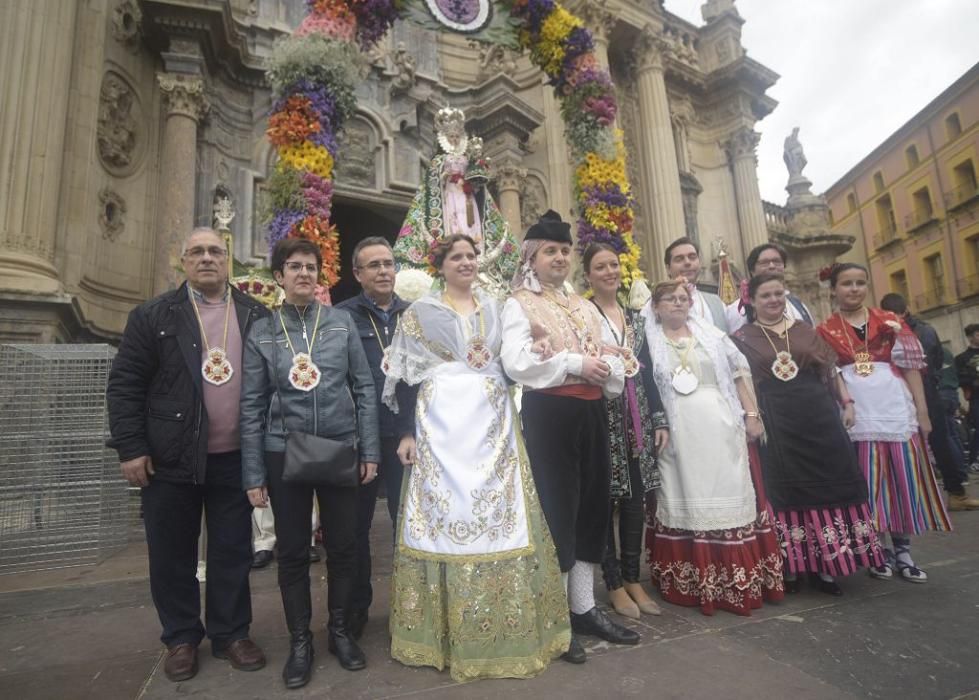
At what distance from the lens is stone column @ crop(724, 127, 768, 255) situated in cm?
1515

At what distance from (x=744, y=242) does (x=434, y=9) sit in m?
10.9

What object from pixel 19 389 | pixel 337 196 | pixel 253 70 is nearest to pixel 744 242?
pixel 337 196

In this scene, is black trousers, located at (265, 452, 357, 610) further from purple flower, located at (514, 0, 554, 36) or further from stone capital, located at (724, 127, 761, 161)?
stone capital, located at (724, 127, 761, 161)

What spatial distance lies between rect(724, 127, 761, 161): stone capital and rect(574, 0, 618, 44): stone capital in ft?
18.6

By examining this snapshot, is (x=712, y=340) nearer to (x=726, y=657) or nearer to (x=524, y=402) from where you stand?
(x=524, y=402)

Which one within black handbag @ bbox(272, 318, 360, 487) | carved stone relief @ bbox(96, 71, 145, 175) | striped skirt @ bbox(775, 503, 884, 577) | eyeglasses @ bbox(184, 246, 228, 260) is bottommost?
striped skirt @ bbox(775, 503, 884, 577)

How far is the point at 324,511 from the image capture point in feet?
8.32

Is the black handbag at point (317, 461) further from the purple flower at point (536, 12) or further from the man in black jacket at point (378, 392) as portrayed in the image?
the purple flower at point (536, 12)

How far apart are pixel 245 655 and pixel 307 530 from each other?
0.59m

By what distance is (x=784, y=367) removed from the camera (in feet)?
11.3

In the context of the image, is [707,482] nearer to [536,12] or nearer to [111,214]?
[536,12]

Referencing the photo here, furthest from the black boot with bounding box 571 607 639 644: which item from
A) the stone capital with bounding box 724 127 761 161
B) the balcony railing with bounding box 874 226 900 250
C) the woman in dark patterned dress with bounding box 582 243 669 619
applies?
the balcony railing with bounding box 874 226 900 250

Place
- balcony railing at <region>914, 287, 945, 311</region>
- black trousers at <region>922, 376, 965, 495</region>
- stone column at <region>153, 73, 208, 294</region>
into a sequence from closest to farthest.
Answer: black trousers at <region>922, 376, 965, 495</region> → stone column at <region>153, 73, 208, 294</region> → balcony railing at <region>914, 287, 945, 311</region>

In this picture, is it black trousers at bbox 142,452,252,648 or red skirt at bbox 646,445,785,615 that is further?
red skirt at bbox 646,445,785,615
